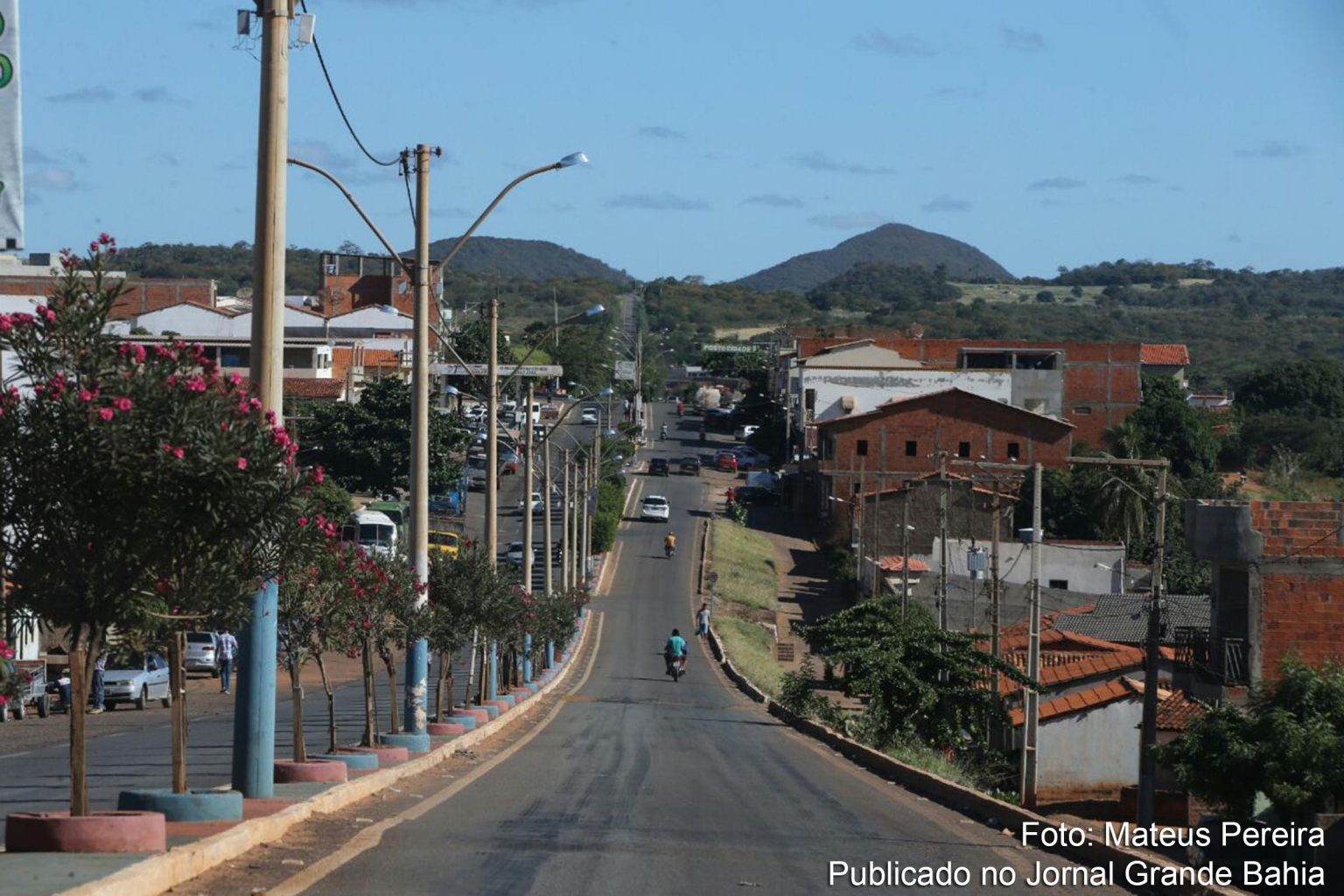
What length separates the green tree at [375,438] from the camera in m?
78.3

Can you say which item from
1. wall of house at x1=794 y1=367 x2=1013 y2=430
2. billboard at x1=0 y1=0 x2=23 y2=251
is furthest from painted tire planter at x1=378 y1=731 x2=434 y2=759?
wall of house at x1=794 y1=367 x2=1013 y2=430

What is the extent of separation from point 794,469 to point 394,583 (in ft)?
297

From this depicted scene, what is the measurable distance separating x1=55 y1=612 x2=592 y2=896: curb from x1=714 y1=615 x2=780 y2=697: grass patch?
32492 millimetres

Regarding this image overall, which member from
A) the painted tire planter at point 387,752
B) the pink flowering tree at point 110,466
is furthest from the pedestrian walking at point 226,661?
the pink flowering tree at point 110,466

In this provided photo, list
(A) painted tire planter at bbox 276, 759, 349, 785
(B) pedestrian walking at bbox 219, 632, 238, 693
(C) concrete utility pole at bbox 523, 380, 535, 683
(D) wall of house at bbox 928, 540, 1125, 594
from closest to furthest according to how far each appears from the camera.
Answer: (A) painted tire planter at bbox 276, 759, 349, 785, (C) concrete utility pole at bbox 523, 380, 535, 683, (B) pedestrian walking at bbox 219, 632, 238, 693, (D) wall of house at bbox 928, 540, 1125, 594

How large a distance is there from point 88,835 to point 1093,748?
3290 centimetres

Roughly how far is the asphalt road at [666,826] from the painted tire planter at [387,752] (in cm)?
109

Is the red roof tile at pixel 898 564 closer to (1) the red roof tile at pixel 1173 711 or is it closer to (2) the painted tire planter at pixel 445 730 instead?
(1) the red roof tile at pixel 1173 711

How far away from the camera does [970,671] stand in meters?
33.0

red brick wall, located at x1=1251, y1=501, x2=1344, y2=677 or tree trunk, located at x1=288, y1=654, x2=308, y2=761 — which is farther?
red brick wall, located at x1=1251, y1=501, x2=1344, y2=677

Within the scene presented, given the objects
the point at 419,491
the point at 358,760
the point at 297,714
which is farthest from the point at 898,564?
the point at 297,714

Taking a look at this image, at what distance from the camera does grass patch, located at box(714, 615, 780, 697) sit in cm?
5328

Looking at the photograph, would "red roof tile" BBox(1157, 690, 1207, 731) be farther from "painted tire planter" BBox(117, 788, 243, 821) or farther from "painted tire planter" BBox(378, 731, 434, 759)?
"painted tire planter" BBox(117, 788, 243, 821)

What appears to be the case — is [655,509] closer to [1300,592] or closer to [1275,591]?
[1275,591]
